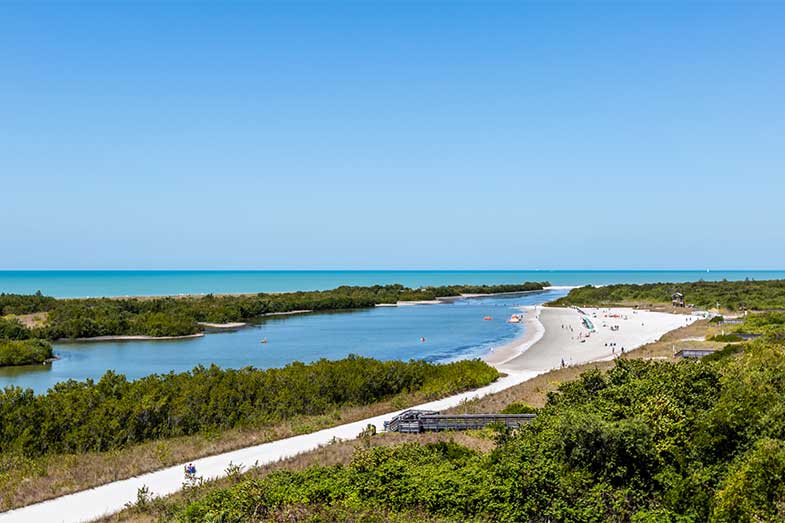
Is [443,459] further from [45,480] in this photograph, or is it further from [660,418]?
[45,480]

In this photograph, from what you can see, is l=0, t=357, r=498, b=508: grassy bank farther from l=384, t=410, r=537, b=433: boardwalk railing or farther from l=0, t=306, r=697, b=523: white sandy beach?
l=384, t=410, r=537, b=433: boardwalk railing

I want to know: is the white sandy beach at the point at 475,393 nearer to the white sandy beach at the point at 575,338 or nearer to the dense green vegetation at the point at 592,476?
the white sandy beach at the point at 575,338

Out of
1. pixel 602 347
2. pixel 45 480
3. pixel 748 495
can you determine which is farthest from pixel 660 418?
pixel 602 347

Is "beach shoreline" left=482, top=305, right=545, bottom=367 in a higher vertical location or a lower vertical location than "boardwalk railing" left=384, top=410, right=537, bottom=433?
lower

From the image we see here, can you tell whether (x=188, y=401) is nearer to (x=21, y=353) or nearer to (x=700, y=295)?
(x=21, y=353)

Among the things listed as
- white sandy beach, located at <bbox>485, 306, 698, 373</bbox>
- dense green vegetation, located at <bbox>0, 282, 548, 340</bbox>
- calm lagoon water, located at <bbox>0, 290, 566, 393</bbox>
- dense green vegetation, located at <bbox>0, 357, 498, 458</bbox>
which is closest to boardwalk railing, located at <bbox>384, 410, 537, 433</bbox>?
dense green vegetation, located at <bbox>0, 357, 498, 458</bbox>

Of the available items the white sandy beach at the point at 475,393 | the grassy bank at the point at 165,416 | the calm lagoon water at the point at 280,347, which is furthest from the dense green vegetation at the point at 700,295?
the grassy bank at the point at 165,416

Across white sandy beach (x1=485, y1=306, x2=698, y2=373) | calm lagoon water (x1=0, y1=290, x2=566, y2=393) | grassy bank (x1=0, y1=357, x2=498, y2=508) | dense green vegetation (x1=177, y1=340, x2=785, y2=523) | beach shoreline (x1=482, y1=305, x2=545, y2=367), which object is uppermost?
dense green vegetation (x1=177, y1=340, x2=785, y2=523)
